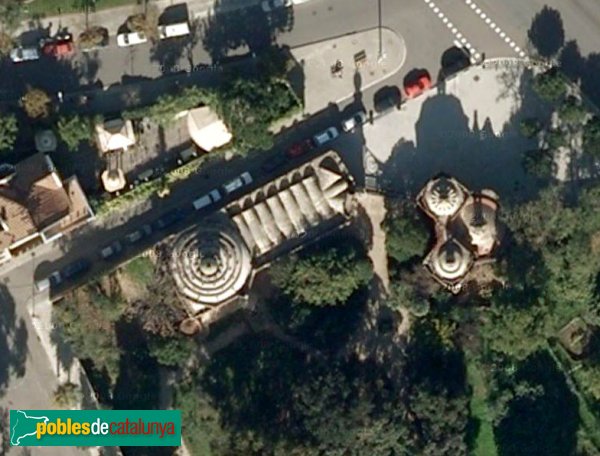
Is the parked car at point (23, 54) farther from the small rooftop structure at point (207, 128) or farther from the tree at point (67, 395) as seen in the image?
the tree at point (67, 395)

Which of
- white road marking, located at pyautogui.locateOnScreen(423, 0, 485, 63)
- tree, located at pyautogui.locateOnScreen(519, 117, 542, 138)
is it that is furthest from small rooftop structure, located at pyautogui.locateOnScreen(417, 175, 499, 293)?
white road marking, located at pyautogui.locateOnScreen(423, 0, 485, 63)

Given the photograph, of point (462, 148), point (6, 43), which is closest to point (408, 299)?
point (462, 148)

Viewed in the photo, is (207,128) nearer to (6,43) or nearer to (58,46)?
(58,46)

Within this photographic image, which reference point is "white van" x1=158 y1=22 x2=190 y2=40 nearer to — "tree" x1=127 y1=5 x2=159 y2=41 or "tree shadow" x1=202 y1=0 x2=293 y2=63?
"tree" x1=127 y1=5 x2=159 y2=41

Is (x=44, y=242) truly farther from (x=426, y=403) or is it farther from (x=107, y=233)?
(x=426, y=403)

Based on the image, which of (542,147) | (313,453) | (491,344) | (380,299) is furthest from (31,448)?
(542,147)

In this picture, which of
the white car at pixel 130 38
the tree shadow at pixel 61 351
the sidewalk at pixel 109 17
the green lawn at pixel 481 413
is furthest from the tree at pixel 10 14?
the green lawn at pixel 481 413
